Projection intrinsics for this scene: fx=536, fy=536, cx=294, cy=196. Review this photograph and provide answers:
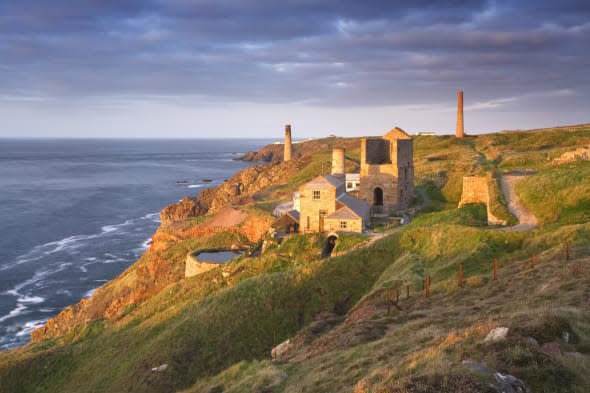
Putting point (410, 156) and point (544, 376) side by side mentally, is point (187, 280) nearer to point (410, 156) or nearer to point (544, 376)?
point (410, 156)

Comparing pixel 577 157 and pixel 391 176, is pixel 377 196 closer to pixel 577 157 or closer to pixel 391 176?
pixel 391 176

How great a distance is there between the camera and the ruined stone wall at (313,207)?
42.9 m

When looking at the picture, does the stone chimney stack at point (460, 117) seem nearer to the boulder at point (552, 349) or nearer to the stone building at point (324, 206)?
the stone building at point (324, 206)

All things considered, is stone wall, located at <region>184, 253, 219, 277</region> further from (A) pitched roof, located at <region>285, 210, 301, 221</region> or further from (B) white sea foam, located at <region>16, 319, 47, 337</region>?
(B) white sea foam, located at <region>16, 319, 47, 337</region>

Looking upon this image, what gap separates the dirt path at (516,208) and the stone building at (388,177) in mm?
8691

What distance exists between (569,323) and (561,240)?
13.7 metres

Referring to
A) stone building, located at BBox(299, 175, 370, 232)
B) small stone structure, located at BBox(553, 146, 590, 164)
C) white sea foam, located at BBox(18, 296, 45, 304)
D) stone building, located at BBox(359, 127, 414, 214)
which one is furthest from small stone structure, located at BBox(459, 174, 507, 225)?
white sea foam, located at BBox(18, 296, 45, 304)

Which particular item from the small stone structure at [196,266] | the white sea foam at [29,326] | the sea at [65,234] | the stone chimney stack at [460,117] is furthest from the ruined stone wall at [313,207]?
the stone chimney stack at [460,117]

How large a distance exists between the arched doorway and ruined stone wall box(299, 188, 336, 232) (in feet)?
25.5

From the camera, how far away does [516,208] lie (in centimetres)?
3519

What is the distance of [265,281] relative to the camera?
2962 centimetres

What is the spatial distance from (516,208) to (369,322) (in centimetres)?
2095

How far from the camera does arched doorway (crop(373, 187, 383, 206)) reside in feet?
162

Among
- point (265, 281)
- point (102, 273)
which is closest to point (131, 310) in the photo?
point (265, 281)
